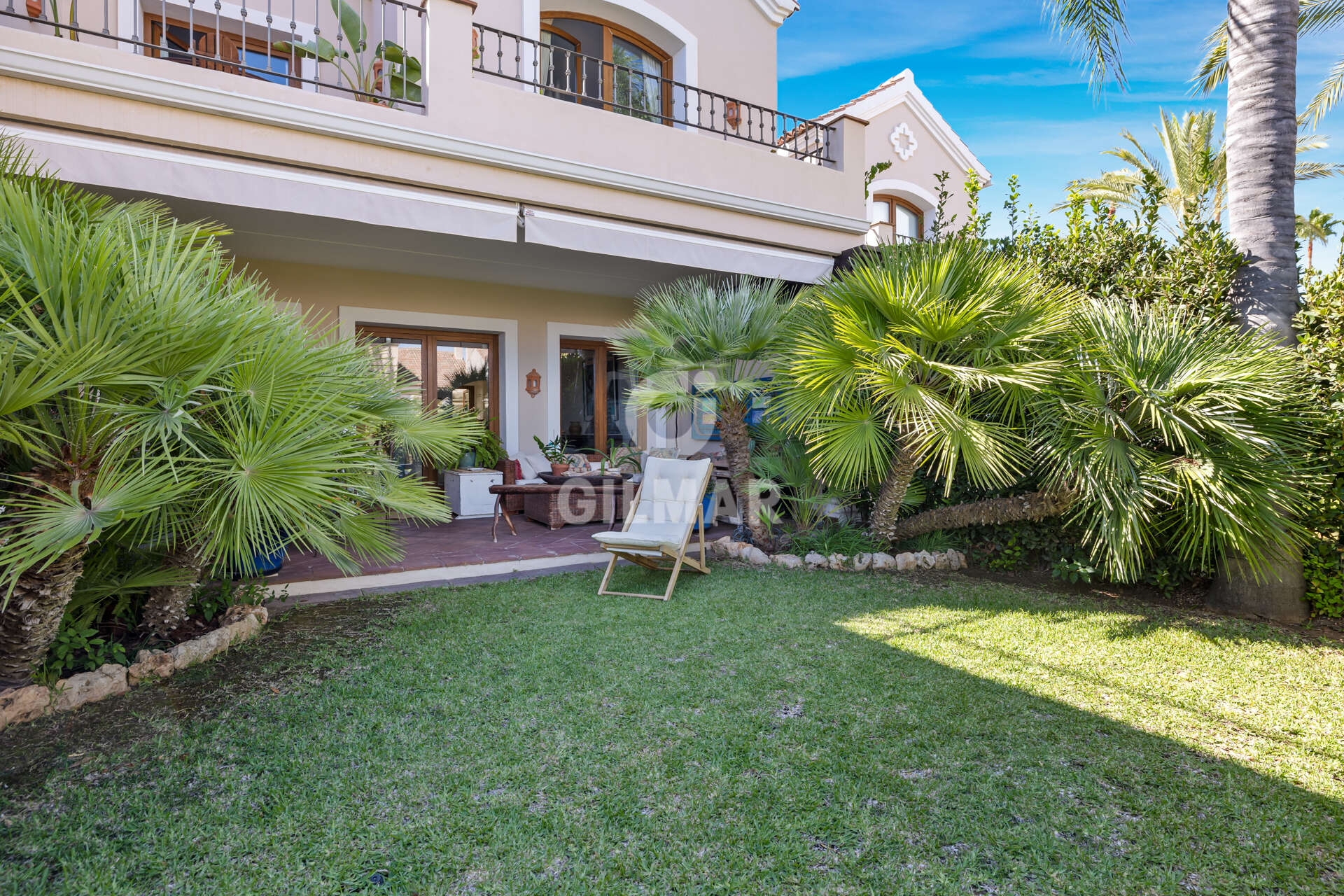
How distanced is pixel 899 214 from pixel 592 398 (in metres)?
9.91

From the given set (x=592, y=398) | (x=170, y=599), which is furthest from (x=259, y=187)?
(x=592, y=398)

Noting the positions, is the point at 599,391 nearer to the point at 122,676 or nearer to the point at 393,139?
the point at 393,139

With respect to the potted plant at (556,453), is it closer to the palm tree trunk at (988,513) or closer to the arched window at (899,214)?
the palm tree trunk at (988,513)

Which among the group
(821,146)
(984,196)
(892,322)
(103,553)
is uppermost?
(984,196)

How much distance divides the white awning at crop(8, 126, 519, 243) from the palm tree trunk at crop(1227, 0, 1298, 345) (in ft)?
19.8

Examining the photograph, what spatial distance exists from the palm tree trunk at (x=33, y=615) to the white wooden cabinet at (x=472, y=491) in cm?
566

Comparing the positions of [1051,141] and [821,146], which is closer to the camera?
[821,146]

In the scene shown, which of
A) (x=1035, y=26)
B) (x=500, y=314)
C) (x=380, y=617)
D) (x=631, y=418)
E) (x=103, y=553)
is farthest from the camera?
(x=631, y=418)

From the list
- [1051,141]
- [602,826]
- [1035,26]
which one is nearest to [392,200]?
[602,826]

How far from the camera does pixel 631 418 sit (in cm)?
1121

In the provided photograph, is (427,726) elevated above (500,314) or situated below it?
below

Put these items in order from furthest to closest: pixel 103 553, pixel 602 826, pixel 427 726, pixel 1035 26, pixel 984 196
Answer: pixel 984 196 → pixel 1035 26 → pixel 103 553 → pixel 427 726 → pixel 602 826

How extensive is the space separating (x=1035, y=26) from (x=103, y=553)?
8.98 meters

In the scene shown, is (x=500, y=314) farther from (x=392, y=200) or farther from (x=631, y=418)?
(x=392, y=200)
